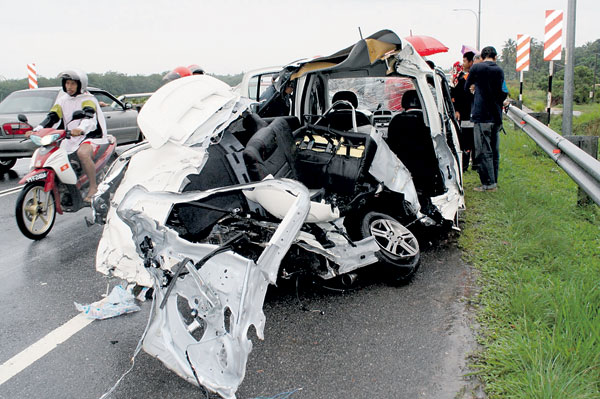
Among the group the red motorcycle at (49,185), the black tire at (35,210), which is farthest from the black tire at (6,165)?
the black tire at (35,210)

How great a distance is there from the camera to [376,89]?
7375 millimetres

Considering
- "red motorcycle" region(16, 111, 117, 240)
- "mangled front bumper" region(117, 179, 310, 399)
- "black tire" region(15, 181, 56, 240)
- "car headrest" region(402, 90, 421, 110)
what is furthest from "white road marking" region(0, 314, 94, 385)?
"car headrest" region(402, 90, 421, 110)

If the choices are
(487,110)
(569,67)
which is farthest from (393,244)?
(569,67)

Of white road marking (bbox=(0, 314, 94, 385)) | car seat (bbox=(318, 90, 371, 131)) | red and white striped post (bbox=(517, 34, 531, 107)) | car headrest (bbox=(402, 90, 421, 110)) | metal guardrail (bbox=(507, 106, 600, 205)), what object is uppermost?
red and white striped post (bbox=(517, 34, 531, 107))

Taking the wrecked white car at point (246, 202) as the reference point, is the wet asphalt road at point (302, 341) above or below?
below

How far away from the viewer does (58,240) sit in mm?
5953

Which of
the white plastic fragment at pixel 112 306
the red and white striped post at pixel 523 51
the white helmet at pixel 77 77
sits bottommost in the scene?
the white plastic fragment at pixel 112 306

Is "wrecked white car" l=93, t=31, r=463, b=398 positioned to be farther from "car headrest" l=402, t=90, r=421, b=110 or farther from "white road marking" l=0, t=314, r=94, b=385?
"white road marking" l=0, t=314, r=94, b=385

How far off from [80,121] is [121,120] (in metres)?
6.04

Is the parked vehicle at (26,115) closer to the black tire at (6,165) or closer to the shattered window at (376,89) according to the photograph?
the black tire at (6,165)

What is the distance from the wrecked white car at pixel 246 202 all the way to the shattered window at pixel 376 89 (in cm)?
149

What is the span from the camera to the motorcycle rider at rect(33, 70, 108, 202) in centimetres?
638

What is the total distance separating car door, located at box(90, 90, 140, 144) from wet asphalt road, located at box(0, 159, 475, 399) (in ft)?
25.1

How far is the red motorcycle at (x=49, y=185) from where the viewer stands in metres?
5.91
